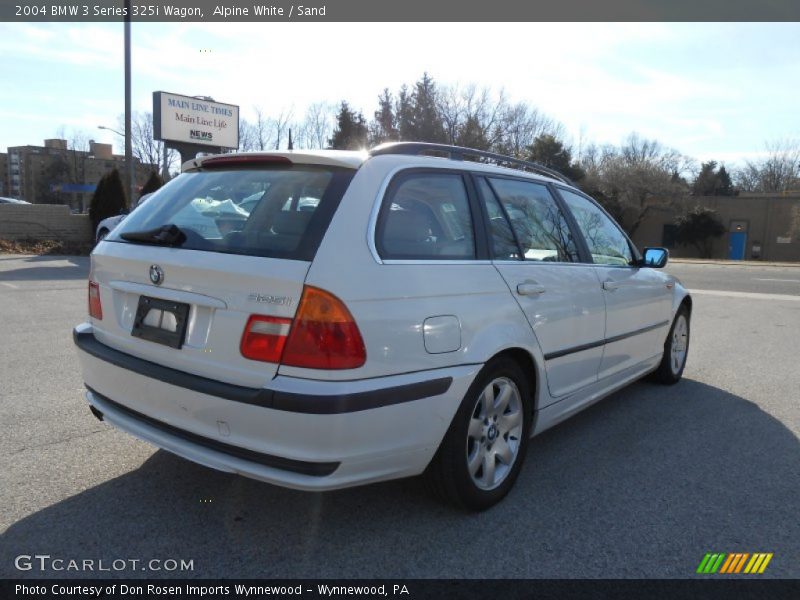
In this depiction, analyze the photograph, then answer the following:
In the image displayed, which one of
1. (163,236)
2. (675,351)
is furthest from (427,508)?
(675,351)

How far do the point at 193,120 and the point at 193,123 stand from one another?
140mm

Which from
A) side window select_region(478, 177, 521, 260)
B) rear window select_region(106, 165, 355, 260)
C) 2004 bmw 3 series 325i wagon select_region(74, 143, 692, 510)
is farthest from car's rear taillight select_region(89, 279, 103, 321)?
side window select_region(478, 177, 521, 260)

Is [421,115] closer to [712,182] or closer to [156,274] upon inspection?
[712,182]

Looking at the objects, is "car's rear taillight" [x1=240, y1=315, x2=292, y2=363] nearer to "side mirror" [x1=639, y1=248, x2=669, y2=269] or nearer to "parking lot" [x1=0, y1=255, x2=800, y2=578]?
"parking lot" [x1=0, y1=255, x2=800, y2=578]

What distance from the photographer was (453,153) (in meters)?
3.54

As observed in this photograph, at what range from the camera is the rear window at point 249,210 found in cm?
265

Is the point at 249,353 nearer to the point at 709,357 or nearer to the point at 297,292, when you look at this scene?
the point at 297,292

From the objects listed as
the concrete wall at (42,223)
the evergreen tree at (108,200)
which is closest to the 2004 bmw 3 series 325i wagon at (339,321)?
the evergreen tree at (108,200)

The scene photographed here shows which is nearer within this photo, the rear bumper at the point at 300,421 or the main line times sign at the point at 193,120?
the rear bumper at the point at 300,421

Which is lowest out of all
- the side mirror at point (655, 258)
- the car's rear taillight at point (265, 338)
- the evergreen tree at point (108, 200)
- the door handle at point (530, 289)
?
the car's rear taillight at point (265, 338)

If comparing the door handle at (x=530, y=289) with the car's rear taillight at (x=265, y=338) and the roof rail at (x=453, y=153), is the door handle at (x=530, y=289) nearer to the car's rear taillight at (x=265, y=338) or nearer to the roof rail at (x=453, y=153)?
the roof rail at (x=453, y=153)

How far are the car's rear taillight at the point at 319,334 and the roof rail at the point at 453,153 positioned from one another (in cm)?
90

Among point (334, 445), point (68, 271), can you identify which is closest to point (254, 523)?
point (334, 445)

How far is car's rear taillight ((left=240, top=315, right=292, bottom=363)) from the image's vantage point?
248cm
